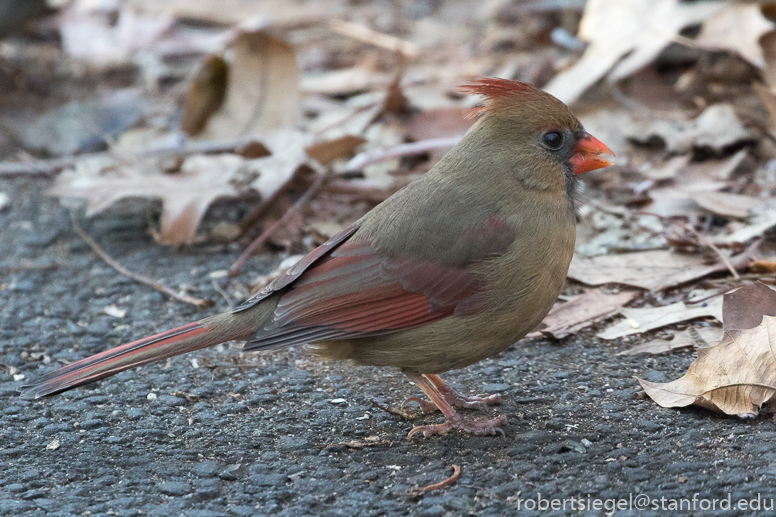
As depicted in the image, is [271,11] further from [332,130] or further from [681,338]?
[681,338]

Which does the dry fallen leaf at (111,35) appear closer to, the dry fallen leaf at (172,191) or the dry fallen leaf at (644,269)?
the dry fallen leaf at (172,191)

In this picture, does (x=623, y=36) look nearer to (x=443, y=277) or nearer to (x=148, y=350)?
(x=443, y=277)

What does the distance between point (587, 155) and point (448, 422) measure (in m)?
1.16

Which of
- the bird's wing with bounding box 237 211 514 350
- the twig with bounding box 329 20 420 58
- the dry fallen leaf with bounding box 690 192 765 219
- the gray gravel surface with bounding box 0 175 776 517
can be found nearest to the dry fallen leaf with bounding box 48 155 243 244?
the gray gravel surface with bounding box 0 175 776 517

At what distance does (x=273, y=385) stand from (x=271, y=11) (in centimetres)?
539

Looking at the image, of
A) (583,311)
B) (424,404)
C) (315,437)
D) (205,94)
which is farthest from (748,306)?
(205,94)

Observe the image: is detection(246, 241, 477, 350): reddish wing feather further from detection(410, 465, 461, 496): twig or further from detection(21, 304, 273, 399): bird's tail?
detection(410, 465, 461, 496): twig

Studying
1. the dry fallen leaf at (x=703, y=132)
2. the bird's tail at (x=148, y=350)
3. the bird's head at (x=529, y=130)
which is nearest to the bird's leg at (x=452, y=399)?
the bird's tail at (x=148, y=350)

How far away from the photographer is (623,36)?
216 inches

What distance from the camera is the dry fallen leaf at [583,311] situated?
3.66 metres

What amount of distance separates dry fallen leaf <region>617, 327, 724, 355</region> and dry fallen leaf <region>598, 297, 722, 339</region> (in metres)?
0.06

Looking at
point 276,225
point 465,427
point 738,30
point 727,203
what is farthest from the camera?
point 738,30

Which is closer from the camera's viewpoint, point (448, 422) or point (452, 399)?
point (448, 422)

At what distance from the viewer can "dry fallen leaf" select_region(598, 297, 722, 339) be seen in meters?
3.47
